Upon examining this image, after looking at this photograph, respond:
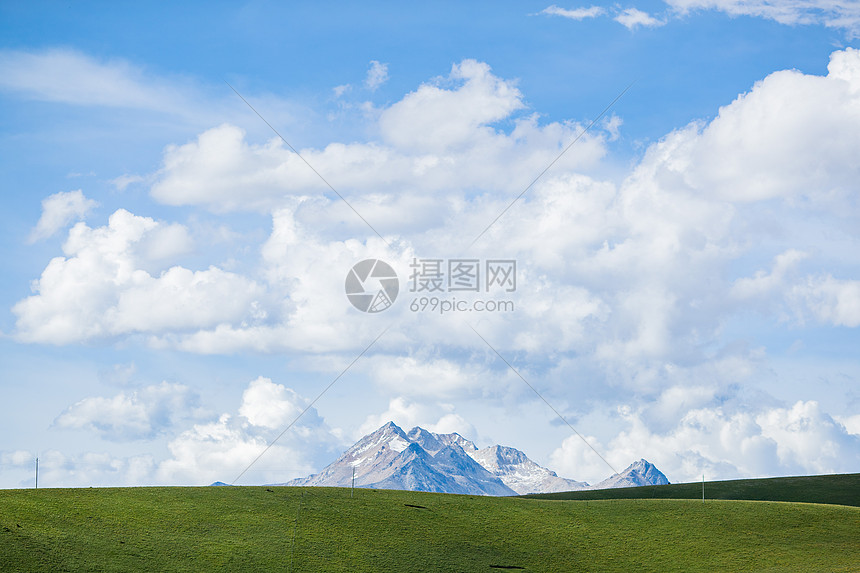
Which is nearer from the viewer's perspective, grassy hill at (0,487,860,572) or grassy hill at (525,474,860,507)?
grassy hill at (0,487,860,572)

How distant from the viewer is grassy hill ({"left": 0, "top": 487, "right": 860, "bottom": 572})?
3872 centimetres

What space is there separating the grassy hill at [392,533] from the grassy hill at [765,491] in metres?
16.8

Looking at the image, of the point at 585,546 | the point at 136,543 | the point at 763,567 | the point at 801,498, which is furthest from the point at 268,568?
the point at 801,498

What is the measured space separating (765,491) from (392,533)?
4177 centimetres

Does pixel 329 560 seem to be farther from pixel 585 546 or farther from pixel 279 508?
pixel 585 546

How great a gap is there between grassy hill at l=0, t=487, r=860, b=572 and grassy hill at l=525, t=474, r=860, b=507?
16.8 meters

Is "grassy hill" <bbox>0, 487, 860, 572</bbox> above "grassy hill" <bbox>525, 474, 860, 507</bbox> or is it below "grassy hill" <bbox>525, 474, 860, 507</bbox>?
below

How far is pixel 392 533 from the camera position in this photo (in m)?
44.5

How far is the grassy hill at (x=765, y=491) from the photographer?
69.2 meters

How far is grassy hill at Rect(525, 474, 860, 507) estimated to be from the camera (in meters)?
69.2

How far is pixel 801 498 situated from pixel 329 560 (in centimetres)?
4586

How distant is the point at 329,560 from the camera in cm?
4016

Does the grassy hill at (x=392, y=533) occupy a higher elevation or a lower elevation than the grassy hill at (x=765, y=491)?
lower

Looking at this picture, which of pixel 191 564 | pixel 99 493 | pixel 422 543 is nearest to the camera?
pixel 191 564
